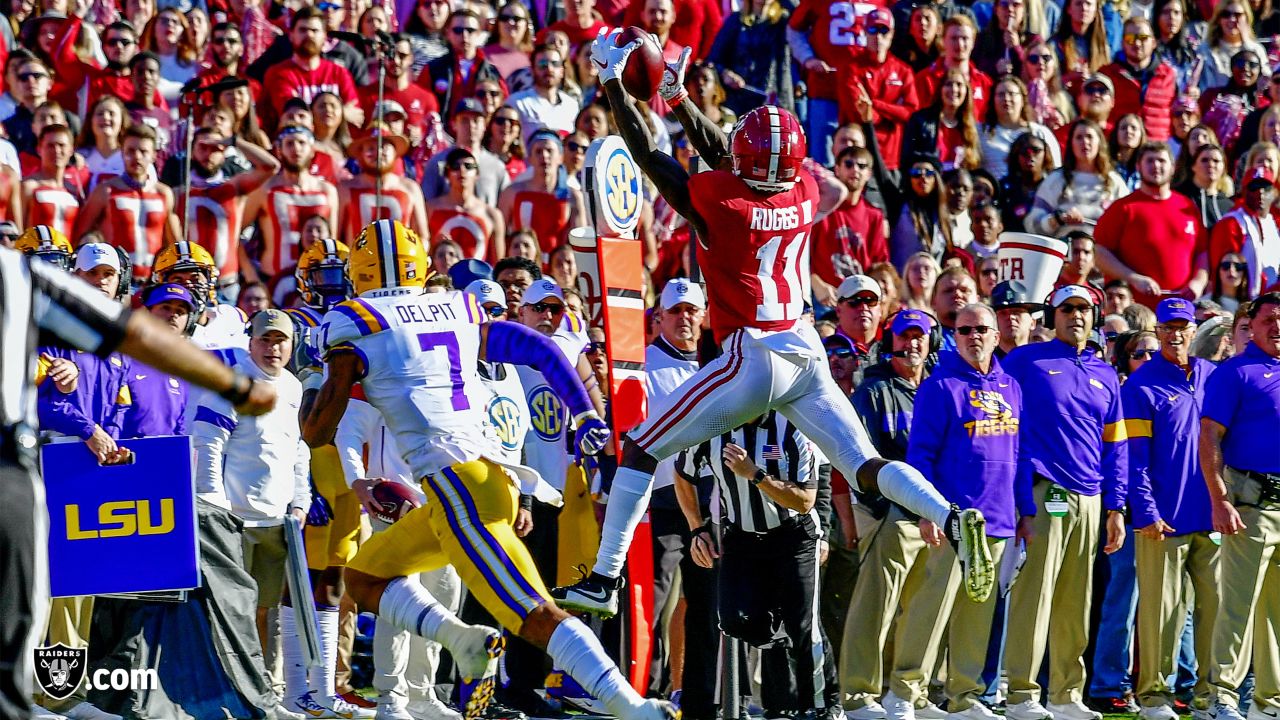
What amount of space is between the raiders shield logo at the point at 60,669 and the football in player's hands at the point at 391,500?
5.16 ft

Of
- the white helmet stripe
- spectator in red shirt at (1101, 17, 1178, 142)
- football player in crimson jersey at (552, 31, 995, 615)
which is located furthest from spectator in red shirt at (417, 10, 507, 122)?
the white helmet stripe

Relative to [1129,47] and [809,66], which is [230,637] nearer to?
[809,66]

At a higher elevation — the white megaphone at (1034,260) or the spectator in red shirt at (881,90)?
the spectator in red shirt at (881,90)

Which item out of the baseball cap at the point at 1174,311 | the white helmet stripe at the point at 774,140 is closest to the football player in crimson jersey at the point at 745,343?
the white helmet stripe at the point at 774,140

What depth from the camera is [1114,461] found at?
10188mm

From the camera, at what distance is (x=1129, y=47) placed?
16.0 meters

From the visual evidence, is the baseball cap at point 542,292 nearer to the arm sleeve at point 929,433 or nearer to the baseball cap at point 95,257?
the arm sleeve at point 929,433

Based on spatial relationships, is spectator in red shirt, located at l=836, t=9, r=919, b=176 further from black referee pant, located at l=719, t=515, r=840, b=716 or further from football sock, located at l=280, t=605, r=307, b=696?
football sock, located at l=280, t=605, r=307, b=696

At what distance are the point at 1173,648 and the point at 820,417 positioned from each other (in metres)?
3.57

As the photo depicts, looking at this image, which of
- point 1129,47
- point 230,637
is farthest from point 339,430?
point 1129,47

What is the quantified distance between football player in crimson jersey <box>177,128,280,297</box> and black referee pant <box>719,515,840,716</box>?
15.3 ft

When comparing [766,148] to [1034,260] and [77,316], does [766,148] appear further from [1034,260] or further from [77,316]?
[1034,260]

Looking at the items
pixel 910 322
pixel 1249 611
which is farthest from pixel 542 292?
pixel 1249 611

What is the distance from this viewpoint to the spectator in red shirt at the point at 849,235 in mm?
13000
